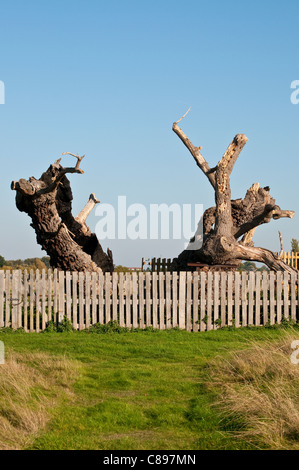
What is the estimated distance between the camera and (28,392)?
787 centimetres

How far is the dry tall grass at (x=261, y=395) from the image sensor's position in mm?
6160

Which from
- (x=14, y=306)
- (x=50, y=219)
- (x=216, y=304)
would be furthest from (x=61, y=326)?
(x=50, y=219)

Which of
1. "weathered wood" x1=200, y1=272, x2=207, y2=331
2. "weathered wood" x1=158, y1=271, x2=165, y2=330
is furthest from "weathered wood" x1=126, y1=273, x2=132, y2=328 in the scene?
"weathered wood" x1=200, y1=272, x2=207, y2=331

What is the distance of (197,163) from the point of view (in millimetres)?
20406

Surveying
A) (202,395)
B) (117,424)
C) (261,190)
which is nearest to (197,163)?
(261,190)

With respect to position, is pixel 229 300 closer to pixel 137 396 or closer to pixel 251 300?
pixel 251 300

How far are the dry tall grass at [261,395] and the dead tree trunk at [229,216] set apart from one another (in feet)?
27.2

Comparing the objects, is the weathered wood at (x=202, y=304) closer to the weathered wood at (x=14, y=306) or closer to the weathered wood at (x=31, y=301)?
the weathered wood at (x=31, y=301)

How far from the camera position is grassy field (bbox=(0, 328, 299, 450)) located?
6.25 m

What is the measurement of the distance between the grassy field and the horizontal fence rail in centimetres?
228

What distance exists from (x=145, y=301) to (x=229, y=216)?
6139mm

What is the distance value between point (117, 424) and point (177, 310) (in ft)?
27.5
